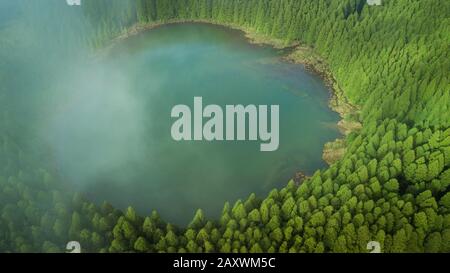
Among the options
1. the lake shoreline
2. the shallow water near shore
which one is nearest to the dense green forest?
the lake shoreline

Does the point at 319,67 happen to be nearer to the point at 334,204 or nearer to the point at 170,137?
the point at 170,137

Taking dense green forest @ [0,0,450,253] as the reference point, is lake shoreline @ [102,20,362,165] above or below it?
above

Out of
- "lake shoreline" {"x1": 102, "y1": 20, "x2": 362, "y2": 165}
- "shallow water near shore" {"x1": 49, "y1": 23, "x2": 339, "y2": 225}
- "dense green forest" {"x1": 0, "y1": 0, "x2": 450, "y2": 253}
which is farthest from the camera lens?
"lake shoreline" {"x1": 102, "y1": 20, "x2": 362, "y2": 165}

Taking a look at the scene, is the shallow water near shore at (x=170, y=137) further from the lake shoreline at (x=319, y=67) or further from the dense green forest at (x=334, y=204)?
the dense green forest at (x=334, y=204)

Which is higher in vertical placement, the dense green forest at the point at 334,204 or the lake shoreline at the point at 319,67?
the lake shoreline at the point at 319,67

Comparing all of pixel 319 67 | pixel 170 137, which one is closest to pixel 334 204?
pixel 170 137

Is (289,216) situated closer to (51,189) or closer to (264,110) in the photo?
(264,110)

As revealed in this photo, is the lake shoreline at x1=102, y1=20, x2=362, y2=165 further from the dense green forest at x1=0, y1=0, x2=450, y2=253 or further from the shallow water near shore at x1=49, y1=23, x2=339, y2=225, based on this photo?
the dense green forest at x1=0, y1=0, x2=450, y2=253

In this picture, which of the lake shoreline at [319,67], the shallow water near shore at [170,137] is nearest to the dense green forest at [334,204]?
the lake shoreline at [319,67]
